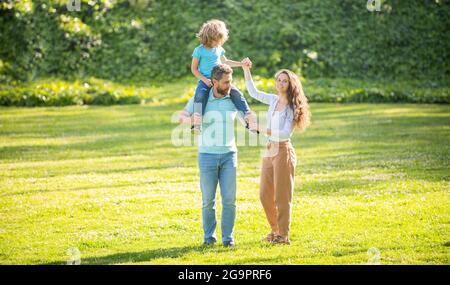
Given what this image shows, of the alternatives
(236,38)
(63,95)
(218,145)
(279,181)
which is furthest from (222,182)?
(236,38)

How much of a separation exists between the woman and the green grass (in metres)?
0.39

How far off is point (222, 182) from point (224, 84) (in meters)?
0.92

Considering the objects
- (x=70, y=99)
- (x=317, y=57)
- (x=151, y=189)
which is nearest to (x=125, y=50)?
(x=70, y=99)

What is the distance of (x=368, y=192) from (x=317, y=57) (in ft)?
35.8

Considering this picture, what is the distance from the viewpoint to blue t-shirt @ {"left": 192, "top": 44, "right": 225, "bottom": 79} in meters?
7.23

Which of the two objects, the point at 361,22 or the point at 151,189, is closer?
the point at 151,189

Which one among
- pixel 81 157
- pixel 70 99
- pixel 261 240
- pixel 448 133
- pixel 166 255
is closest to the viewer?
pixel 166 255

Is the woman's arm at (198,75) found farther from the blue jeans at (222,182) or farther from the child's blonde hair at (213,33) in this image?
the blue jeans at (222,182)

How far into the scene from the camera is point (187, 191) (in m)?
9.88

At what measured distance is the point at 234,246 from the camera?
716 cm

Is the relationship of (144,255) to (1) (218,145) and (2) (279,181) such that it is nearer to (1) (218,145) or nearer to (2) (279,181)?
(1) (218,145)

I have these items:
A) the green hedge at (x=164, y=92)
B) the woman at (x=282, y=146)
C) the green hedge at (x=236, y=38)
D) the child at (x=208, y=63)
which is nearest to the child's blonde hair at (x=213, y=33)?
the child at (x=208, y=63)

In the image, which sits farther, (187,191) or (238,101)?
(187,191)

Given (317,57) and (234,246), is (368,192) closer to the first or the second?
(234,246)
